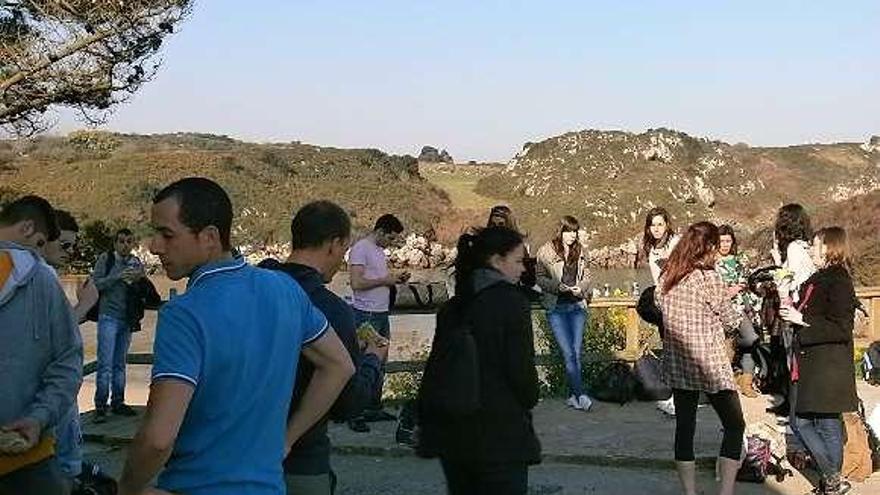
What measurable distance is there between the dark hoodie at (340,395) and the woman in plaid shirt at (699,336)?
269cm

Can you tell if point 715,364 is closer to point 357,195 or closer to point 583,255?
point 583,255

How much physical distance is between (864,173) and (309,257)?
88.6 meters

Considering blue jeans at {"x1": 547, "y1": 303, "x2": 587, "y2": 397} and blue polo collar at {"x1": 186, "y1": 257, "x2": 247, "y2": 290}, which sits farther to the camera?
blue jeans at {"x1": 547, "y1": 303, "x2": 587, "y2": 397}

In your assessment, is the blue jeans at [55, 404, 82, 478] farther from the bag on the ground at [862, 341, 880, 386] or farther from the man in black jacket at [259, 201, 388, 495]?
the bag on the ground at [862, 341, 880, 386]

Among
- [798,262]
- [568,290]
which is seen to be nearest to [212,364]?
[798,262]

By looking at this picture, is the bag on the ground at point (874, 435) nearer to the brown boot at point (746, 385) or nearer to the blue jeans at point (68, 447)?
the brown boot at point (746, 385)

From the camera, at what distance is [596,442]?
7.58m

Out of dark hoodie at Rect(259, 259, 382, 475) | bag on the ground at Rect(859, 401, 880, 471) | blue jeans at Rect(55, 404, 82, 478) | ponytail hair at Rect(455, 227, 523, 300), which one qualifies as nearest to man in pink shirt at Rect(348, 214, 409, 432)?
bag on the ground at Rect(859, 401, 880, 471)

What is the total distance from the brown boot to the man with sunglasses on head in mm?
6631

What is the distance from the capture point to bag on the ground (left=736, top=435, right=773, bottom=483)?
6594mm

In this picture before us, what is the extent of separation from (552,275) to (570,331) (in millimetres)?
563

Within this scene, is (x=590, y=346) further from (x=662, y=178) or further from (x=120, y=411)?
(x=662, y=178)

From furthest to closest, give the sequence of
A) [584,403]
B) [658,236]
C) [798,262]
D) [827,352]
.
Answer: [584,403] → [658,236] → [798,262] → [827,352]

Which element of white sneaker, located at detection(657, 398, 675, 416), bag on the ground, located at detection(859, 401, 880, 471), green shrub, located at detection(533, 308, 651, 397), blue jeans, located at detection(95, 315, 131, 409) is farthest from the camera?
green shrub, located at detection(533, 308, 651, 397)
